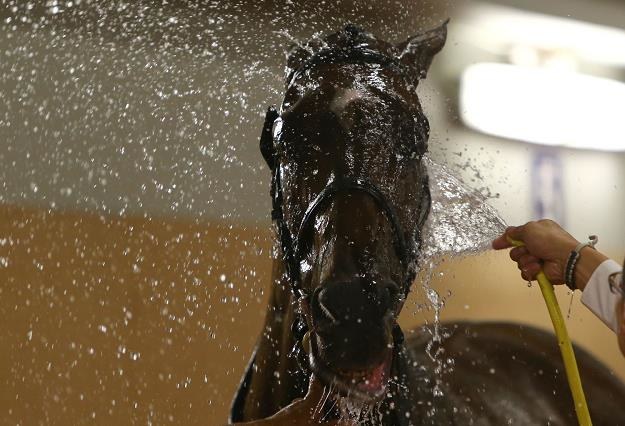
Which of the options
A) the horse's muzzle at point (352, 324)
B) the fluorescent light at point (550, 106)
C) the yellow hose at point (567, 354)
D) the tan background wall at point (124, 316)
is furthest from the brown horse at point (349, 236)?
the fluorescent light at point (550, 106)

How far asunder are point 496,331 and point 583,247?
50 cm

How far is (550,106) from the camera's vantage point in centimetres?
223

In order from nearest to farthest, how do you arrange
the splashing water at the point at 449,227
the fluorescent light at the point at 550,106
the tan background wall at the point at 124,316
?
1. the splashing water at the point at 449,227
2. the tan background wall at the point at 124,316
3. the fluorescent light at the point at 550,106

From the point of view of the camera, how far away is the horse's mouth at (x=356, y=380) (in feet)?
1.88

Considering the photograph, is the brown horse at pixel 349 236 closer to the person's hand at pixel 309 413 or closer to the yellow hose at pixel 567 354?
the person's hand at pixel 309 413

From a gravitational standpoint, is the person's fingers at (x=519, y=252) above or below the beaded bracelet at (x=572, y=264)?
below

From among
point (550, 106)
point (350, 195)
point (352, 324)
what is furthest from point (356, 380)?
point (550, 106)

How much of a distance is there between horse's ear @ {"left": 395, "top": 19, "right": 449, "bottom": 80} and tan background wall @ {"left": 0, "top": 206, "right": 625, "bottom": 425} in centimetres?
82

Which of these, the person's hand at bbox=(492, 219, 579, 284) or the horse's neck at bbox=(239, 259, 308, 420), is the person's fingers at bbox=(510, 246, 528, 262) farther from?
the horse's neck at bbox=(239, 259, 308, 420)

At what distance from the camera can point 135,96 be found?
1.72 m

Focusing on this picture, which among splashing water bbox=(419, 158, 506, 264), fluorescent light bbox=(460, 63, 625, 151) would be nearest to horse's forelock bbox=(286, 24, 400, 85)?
splashing water bbox=(419, 158, 506, 264)

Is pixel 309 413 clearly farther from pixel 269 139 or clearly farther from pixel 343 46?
pixel 343 46

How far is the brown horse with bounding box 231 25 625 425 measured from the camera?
1.93ft

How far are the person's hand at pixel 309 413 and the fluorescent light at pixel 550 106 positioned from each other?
145 centimetres
